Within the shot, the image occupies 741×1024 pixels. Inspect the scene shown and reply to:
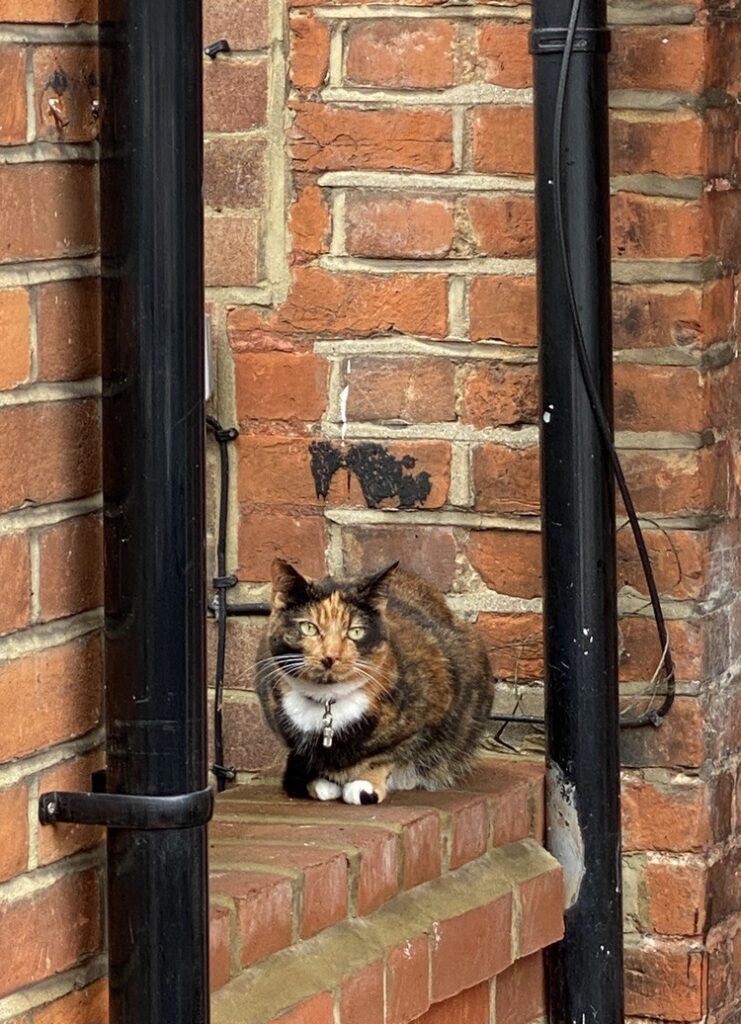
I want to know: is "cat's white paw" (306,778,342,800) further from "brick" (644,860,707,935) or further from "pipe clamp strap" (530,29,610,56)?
"pipe clamp strap" (530,29,610,56)

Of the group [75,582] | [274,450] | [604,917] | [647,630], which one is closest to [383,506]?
[274,450]

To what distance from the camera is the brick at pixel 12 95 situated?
1521 millimetres

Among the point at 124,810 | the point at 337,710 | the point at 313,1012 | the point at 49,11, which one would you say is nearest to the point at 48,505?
the point at 124,810

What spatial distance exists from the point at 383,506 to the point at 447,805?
47cm

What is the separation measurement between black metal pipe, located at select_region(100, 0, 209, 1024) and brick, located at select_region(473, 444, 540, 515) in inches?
42.1

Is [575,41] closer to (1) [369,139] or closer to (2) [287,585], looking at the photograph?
(1) [369,139]

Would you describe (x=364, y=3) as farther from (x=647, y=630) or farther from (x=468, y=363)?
(x=647, y=630)

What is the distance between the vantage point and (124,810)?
159 cm

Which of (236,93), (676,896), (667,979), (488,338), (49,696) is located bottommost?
(667,979)

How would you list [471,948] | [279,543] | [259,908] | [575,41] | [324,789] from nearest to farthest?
[259,908], [471,948], [575,41], [324,789], [279,543]

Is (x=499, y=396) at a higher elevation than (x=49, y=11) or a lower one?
lower

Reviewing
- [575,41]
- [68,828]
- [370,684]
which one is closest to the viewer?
[68,828]

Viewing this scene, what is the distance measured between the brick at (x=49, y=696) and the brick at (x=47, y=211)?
33 cm

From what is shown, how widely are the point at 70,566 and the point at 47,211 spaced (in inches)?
11.8
